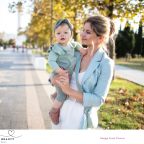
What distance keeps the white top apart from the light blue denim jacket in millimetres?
44

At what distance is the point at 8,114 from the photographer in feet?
16.3

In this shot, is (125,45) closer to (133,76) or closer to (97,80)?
(133,76)

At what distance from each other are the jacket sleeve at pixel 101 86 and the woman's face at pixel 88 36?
0.11 meters

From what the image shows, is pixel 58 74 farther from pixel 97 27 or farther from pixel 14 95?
pixel 14 95

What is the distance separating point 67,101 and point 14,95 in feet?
14.4

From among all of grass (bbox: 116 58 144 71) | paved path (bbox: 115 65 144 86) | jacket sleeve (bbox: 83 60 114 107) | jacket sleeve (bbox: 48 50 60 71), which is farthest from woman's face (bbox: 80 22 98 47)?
grass (bbox: 116 58 144 71)

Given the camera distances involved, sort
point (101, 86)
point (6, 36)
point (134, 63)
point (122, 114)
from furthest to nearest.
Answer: point (134, 63)
point (122, 114)
point (6, 36)
point (101, 86)

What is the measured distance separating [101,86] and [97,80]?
0.05 meters

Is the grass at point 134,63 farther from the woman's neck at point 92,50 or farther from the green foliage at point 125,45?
the woman's neck at point 92,50

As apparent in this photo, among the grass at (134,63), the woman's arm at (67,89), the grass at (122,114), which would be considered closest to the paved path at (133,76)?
the grass at (134,63)

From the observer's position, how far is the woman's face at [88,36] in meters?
2.40

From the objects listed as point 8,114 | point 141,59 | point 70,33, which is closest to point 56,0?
point 8,114

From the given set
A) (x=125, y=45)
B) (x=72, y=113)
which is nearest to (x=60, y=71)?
(x=72, y=113)

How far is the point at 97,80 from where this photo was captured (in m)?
2.40
